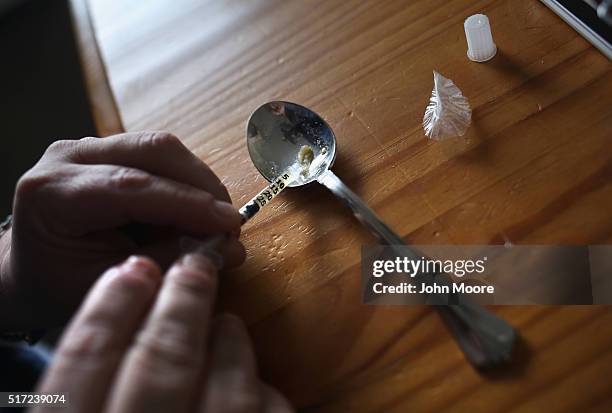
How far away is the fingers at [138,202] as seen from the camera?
0.49m

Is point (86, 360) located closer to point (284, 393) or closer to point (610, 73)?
point (284, 393)

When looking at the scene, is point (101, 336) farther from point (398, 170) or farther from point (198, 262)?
point (398, 170)

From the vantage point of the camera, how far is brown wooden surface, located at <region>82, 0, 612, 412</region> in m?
0.45

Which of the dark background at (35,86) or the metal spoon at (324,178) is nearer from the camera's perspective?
the metal spoon at (324,178)

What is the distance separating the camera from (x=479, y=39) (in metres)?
0.58

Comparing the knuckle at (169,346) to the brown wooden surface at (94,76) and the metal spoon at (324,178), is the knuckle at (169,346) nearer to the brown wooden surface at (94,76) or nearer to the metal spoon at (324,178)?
the metal spoon at (324,178)

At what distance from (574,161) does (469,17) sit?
19 centimetres

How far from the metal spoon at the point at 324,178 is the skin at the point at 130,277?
0.07 metres

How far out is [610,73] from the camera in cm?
55

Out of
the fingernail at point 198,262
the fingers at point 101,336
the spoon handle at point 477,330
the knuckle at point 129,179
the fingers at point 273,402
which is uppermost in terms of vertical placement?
the knuckle at point 129,179

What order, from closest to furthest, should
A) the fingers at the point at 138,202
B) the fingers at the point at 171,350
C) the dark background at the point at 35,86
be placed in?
the fingers at the point at 171,350, the fingers at the point at 138,202, the dark background at the point at 35,86

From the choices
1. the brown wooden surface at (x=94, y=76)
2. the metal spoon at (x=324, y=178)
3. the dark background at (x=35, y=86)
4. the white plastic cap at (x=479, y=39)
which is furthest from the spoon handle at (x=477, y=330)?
the dark background at (x=35, y=86)

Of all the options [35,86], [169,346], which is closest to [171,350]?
[169,346]

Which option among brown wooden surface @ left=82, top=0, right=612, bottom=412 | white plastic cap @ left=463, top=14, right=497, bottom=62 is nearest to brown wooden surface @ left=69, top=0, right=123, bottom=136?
brown wooden surface @ left=82, top=0, right=612, bottom=412
